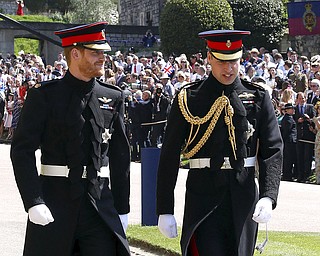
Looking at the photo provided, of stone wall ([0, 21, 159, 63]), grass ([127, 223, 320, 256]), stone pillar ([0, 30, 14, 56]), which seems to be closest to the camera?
grass ([127, 223, 320, 256])

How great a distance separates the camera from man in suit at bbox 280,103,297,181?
1555 cm

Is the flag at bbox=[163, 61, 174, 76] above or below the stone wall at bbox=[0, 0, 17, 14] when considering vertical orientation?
below

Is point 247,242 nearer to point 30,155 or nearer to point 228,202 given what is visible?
point 228,202

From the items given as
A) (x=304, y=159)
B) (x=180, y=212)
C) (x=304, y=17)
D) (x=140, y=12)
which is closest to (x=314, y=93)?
(x=304, y=159)

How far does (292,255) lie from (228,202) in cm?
274

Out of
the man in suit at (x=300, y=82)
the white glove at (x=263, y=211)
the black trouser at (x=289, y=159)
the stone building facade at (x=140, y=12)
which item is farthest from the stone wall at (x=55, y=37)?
the white glove at (x=263, y=211)

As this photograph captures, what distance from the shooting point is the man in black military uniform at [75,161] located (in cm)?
564

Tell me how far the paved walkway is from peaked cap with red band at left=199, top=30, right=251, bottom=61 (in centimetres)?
371

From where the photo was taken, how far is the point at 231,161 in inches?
228

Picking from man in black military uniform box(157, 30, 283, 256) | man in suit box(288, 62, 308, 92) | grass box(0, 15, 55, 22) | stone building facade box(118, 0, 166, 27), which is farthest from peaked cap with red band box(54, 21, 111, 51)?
grass box(0, 15, 55, 22)

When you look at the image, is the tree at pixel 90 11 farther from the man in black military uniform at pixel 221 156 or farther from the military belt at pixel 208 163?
the military belt at pixel 208 163

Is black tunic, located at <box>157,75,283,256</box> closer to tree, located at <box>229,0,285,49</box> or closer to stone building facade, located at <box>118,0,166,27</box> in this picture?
tree, located at <box>229,0,285,49</box>

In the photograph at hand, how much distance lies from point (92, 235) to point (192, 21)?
29382 mm

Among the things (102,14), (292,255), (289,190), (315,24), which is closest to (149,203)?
(292,255)
